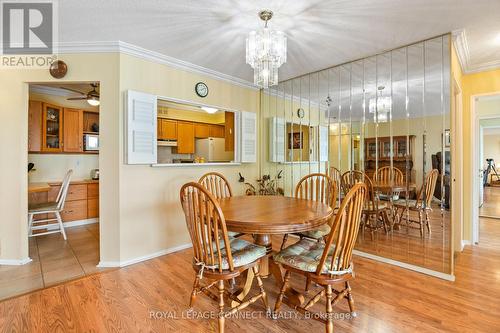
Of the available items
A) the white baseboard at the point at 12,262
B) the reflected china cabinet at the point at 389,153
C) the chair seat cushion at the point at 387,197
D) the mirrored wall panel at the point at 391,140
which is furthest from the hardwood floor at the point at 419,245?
the white baseboard at the point at 12,262

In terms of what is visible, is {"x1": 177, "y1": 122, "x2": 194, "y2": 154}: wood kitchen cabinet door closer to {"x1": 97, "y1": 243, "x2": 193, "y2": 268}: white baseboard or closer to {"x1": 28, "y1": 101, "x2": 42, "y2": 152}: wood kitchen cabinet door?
{"x1": 28, "y1": 101, "x2": 42, "y2": 152}: wood kitchen cabinet door

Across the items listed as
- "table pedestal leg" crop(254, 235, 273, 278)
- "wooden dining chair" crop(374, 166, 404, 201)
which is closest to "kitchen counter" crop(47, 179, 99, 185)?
"table pedestal leg" crop(254, 235, 273, 278)

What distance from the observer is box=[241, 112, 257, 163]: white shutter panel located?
389 centimetres

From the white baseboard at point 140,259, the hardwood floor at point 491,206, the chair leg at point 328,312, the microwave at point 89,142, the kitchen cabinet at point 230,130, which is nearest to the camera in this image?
the chair leg at point 328,312

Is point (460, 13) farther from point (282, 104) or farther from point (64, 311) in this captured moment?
point (64, 311)

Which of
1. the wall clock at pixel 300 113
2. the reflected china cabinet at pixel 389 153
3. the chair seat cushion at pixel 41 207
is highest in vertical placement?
the wall clock at pixel 300 113

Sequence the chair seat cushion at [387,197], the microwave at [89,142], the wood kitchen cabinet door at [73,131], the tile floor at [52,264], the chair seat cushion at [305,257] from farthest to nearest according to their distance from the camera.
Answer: the microwave at [89,142]
the wood kitchen cabinet door at [73,131]
the chair seat cushion at [387,197]
the tile floor at [52,264]
the chair seat cushion at [305,257]

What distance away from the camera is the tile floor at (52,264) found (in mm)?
2264

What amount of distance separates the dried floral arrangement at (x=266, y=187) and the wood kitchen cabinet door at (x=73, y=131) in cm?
321

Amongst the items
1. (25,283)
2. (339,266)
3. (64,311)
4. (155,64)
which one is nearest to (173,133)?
(155,64)

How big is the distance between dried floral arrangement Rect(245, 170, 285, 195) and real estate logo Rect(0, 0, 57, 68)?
3.00 metres

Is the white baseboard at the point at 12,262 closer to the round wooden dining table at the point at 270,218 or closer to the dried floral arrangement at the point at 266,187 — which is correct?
the round wooden dining table at the point at 270,218

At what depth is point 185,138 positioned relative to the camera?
555 centimetres

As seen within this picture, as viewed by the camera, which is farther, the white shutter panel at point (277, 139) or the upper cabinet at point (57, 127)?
the white shutter panel at point (277, 139)
